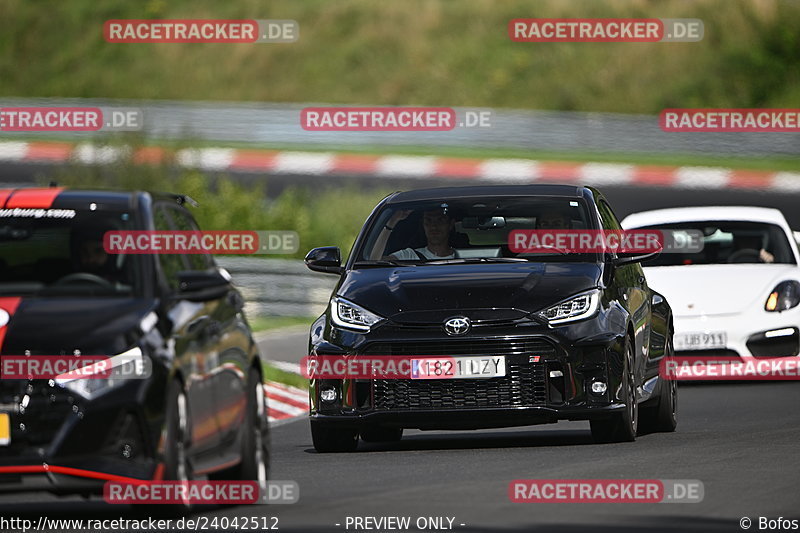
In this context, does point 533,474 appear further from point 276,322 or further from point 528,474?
point 276,322

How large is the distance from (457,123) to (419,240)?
910 inches

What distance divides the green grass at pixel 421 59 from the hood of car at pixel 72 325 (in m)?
32.4

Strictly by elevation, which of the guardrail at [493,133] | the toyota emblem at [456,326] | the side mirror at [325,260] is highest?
the guardrail at [493,133]

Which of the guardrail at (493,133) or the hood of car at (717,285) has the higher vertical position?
the guardrail at (493,133)

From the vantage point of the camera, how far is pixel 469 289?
12.4m

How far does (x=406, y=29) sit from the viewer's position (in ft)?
148

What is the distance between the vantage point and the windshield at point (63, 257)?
9266 mm

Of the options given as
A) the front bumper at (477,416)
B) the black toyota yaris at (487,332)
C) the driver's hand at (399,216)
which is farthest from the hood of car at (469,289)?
the driver's hand at (399,216)

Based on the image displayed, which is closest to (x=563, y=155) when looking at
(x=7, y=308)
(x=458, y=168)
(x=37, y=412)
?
(x=458, y=168)

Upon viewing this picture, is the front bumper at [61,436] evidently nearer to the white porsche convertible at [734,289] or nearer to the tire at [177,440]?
the tire at [177,440]

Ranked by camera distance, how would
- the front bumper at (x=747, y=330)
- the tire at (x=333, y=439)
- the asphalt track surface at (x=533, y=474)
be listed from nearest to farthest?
the asphalt track surface at (x=533, y=474)
the tire at (x=333, y=439)
the front bumper at (x=747, y=330)

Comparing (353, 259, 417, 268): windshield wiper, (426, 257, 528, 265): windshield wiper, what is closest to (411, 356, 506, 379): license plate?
(426, 257, 528, 265): windshield wiper

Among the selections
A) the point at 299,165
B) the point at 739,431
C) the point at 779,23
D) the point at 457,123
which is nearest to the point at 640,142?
the point at 457,123

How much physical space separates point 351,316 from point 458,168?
21.4m
